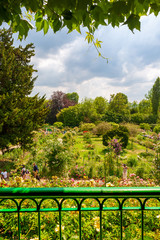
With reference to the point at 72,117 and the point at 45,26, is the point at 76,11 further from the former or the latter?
the point at 72,117

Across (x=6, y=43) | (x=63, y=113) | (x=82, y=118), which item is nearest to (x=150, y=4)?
(x=6, y=43)

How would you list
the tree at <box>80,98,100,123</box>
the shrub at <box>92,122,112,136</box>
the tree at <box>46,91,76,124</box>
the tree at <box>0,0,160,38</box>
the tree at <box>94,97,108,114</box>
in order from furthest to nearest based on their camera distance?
the tree at <box>46,91,76,124</box>
the tree at <box>94,97,108,114</box>
the tree at <box>80,98,100,123</box>
the shrub at <box>92,122,112,136</box>
the tree at <box>0,0,160,38</box>

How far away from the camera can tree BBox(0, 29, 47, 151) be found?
9852 mm

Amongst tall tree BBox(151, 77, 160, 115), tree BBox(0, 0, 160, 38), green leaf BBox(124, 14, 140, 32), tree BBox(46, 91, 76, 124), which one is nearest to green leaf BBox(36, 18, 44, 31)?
tree BBox(0, 0, 160, 38)

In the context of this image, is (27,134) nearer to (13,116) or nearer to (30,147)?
(30,147)

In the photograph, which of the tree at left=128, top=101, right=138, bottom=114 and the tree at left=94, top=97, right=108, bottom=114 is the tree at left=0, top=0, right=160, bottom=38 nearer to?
the tree at left=94, top=97, right=108, bottom=114

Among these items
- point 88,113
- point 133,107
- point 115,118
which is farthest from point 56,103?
point 133,107

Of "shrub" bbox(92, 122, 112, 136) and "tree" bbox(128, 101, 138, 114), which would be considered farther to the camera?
"tree" bbox(128, 101, 138, 114)

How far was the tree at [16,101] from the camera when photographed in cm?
985

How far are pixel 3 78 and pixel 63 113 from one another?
22.6 metres

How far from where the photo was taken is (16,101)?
10.3 meters

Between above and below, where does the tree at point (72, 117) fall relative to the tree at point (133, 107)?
below

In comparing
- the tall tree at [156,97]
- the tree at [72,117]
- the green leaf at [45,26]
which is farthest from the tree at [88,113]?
the green leaf at [45,26]

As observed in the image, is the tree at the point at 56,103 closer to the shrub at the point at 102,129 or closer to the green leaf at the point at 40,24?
the shrub at the point at 102,129
